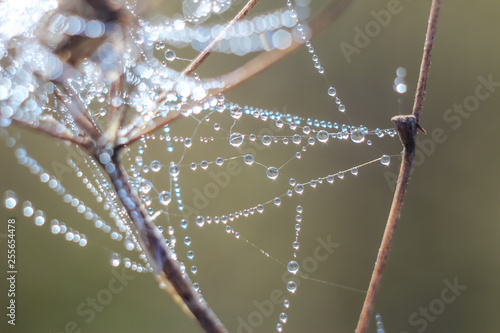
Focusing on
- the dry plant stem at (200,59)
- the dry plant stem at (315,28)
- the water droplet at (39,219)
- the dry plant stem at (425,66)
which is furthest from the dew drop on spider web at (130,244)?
the dry plant stem at (425,66)

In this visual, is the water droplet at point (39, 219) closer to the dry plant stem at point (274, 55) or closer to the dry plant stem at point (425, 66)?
the dry plant stem at point (274, 55)

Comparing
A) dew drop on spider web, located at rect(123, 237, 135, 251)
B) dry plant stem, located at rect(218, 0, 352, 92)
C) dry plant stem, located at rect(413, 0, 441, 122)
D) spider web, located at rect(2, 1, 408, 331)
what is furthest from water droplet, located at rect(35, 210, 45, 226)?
dry plant stem, located at rect(413, 0, 441, 122)

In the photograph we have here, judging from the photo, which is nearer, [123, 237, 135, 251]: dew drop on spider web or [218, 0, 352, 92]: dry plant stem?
[218, 0, 352, 92]: dry plant stem

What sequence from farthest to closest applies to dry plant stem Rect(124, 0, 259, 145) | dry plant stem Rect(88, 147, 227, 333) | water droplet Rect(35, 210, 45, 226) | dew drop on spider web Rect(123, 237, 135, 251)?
1. water droplet Rect(35, 210, 45, 226)
2. dew drop on spider web Rect(123, 237, 135, 251)
3. dry plant stem Rect(124, 0, 259, 145)
4. dry plant stem Rect(88, 147, 227, 333)

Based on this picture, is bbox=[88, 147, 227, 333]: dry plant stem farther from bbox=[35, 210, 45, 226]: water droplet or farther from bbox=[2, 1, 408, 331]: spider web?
bbox=[2, 1, 408, 331]: spider web

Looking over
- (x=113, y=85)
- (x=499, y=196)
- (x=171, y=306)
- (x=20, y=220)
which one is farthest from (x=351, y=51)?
(x=113, y=85)

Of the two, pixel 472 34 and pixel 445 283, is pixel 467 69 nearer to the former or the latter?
pixel 472 34
